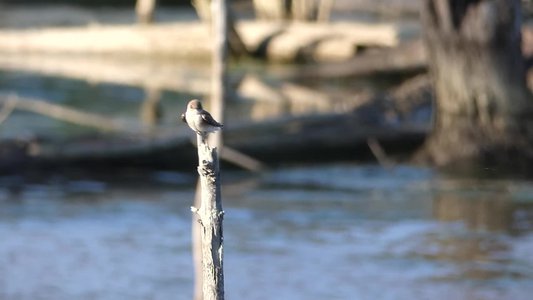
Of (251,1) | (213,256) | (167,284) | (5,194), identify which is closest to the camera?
(213,256)

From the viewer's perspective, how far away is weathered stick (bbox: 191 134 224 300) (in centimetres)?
393

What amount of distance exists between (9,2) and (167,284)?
22.3 meters

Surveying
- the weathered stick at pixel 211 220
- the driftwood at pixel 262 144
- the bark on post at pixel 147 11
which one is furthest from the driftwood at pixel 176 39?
the weathered stick at pixel 211 220

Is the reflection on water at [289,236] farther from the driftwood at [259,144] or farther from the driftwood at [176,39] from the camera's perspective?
the driftwood at [176,39]

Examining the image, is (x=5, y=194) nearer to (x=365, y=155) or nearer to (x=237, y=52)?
(x=365, y=155)

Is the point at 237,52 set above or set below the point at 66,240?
above

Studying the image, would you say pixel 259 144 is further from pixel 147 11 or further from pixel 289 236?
pixel 147 11

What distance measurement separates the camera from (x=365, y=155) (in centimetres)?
1332

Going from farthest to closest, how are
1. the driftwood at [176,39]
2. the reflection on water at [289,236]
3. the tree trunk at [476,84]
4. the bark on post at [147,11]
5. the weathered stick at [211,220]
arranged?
the bark on post at [147,11] < the driftwood at [176,39] < the tree trunk at [476,84] < the reflection on water at [289,236] < the weathered stick at [211,220]

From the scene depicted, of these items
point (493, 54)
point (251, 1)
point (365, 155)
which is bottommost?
point (365, 155)

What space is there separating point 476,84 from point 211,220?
29.5 feet

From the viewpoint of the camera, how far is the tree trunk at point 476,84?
12344 mm

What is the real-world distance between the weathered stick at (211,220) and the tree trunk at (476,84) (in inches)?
338

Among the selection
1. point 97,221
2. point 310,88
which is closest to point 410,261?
point 97,221
